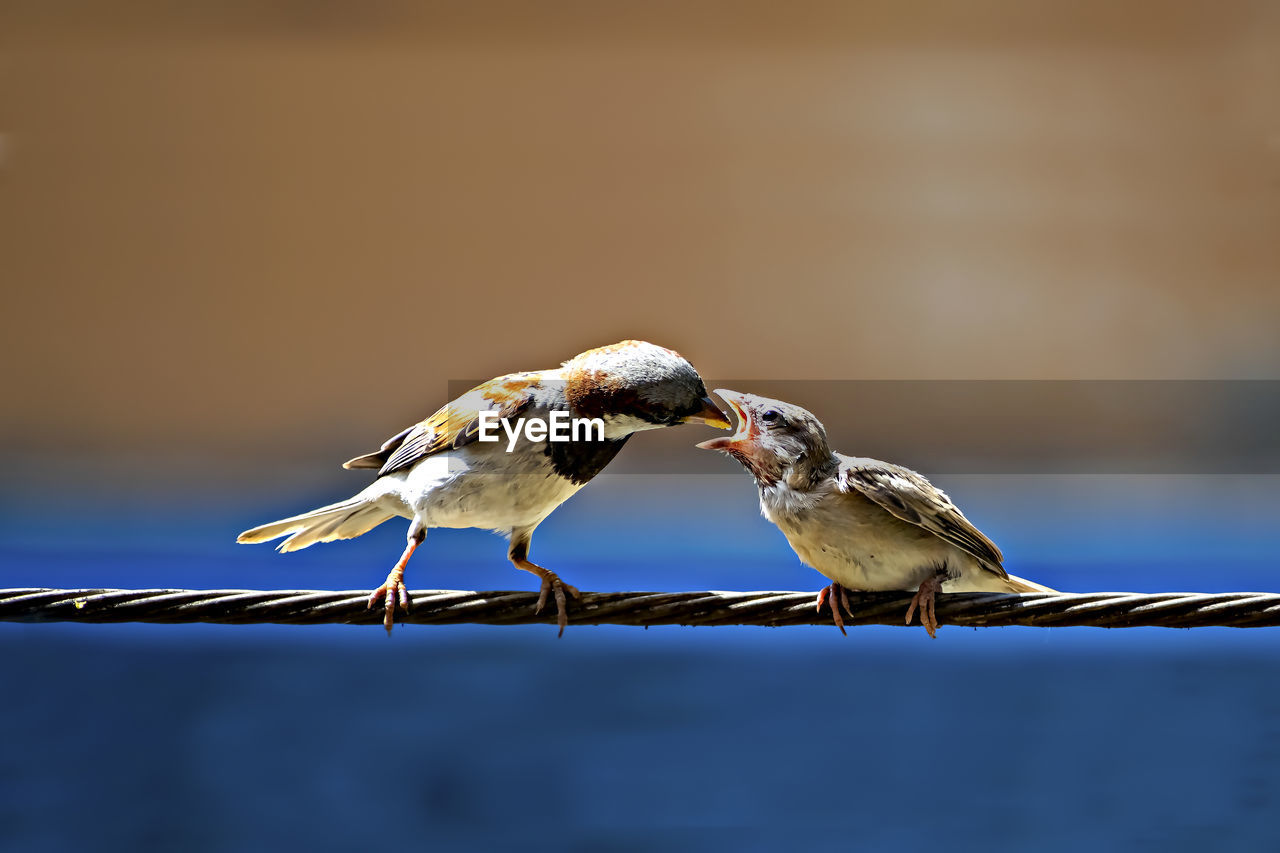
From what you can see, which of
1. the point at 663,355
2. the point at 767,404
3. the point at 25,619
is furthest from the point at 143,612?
the point at 767,404

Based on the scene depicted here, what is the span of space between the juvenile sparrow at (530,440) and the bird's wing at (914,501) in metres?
0.38

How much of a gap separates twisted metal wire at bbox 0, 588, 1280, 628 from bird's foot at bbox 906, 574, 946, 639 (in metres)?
0.08

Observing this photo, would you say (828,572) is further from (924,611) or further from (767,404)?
(767,404)

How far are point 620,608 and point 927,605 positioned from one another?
2.67 ft

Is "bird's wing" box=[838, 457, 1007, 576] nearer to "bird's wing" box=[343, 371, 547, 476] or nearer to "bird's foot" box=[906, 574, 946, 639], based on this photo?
"bird's foot" box=[906, 574, 946, 639]

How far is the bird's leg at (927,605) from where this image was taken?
2643mm

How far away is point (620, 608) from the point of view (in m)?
2.50

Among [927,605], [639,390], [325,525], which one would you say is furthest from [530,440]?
[927,605]

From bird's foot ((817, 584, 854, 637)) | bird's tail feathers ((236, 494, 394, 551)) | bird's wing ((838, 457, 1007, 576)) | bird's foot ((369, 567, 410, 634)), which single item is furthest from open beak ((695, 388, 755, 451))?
bird's tail feathers ((236, 494, 394, 551))

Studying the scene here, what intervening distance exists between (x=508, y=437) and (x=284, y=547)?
914 millimetres

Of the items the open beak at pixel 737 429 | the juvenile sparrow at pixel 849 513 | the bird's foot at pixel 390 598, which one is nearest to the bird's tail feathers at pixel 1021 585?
the juvenile sparrow at pixel 849 513

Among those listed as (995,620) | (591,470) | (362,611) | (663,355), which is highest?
(663,355)

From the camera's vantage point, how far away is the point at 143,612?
8.01ft

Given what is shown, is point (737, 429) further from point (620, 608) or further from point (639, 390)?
point (620, 608)
